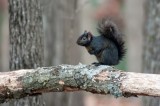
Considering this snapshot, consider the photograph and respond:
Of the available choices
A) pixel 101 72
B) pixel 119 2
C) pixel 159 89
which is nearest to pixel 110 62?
pixel 101 72

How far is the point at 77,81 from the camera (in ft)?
22.4

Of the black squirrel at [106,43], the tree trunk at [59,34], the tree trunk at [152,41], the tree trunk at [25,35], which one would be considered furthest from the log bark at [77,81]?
the tree trunk at [59,34]

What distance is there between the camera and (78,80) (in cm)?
681

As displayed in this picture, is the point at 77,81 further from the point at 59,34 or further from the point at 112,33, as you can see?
the point at 59,34

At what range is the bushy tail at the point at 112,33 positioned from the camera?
739 centimetres

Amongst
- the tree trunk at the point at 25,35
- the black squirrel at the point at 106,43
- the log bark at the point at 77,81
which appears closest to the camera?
the log bark at the point at 77,81

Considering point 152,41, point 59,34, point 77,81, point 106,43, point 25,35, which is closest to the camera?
point 77,81

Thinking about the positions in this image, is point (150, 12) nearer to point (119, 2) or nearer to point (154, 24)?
point (154, 24)

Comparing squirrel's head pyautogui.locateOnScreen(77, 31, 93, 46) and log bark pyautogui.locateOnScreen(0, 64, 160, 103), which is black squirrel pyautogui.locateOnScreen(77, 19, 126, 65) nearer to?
squirrel's head pyautogui.locateOnScreen(77, 31, 93, 46)

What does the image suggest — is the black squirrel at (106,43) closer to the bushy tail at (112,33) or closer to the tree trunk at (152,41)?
the bushy tail at (112,33)

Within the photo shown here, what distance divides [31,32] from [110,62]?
1.33m

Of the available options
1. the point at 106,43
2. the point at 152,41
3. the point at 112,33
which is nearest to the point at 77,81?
the point at 106,43

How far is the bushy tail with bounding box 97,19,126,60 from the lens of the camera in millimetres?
7391

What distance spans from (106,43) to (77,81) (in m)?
0.76
